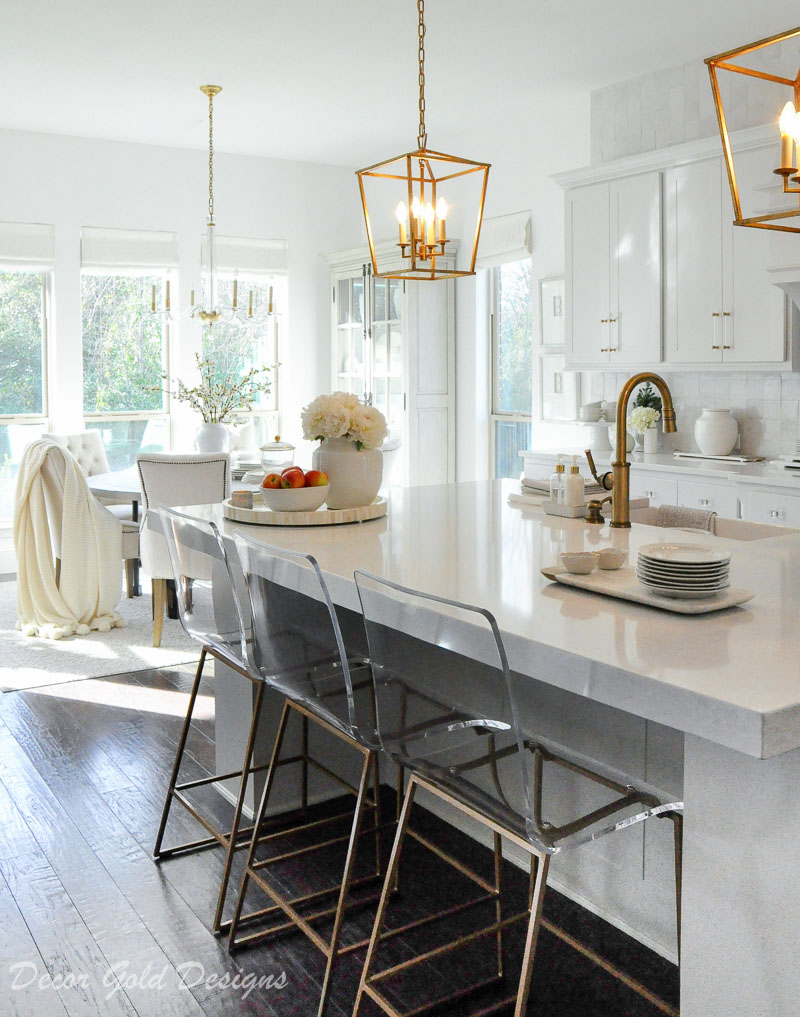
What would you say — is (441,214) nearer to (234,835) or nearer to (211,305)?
(234,835)

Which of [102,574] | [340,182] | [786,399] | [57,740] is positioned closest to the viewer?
[57,740]

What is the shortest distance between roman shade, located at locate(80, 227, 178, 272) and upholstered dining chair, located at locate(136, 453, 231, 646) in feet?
9.58

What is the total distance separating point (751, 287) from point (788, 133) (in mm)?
3465

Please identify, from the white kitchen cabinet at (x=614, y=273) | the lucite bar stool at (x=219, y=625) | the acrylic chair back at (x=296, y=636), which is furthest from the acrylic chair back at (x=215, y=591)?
the white kitchen cabinet at (x=614, y=273)

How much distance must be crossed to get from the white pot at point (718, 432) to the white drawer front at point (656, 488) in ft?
1.07

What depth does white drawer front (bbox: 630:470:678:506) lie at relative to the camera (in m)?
4.70

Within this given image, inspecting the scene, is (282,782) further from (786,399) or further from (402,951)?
(786,399)

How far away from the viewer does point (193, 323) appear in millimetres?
7406

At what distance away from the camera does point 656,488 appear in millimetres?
4762

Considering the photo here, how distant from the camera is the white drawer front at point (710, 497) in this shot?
440 centimetres

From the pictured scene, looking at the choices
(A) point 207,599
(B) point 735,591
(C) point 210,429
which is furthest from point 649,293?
(B) point 735,591

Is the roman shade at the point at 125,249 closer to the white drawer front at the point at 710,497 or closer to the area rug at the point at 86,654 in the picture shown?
the area rug at the point at 86,654

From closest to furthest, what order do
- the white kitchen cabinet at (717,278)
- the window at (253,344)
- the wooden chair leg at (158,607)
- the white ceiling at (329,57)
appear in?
the white ceiling at (329,57)
the white kitchen cabinet at (717,278)
the wooden chair leg at (158,607)
the window at (253,344)

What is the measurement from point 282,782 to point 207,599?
3.11 m
